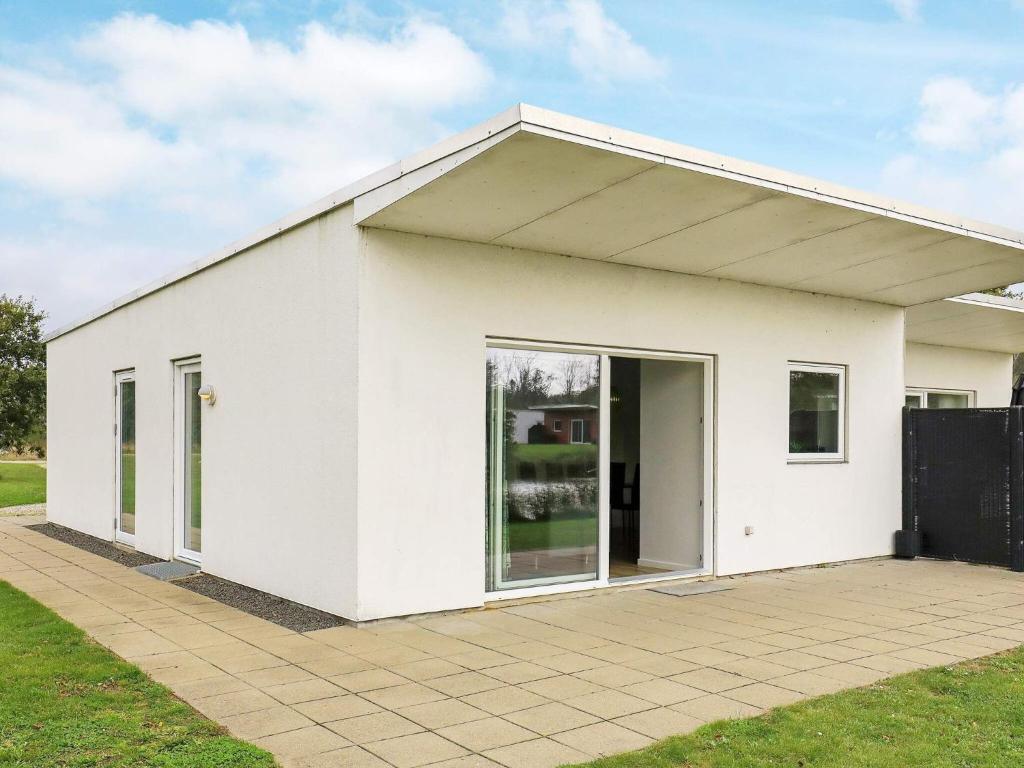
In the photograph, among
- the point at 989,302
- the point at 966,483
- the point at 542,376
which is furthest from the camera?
the point at 989,302

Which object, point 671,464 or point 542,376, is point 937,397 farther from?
point 542,376

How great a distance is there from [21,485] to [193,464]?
1600 centimetres

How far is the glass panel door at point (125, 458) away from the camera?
1023 cm

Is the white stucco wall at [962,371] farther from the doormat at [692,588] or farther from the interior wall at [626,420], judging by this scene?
the doormat at [692,588]

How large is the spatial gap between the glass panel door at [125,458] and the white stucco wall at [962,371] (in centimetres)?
1015

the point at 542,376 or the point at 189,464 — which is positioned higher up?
the point at 542,376

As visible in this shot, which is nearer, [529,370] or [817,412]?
[529,370]

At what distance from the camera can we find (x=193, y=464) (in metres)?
8.73

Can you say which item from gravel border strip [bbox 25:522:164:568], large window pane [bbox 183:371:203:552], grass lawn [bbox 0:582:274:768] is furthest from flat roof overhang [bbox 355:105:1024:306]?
gravel border strip [bbox 25:522:164:568]

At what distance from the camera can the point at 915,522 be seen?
32.0 feet

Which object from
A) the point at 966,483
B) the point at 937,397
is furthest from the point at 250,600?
the point at 937,397

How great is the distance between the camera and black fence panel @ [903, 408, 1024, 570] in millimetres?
9062

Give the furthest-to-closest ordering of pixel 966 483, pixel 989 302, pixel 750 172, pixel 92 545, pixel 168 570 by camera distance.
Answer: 1. pixel 92 545
2. pixel 989 302
3. pixel 966 483
4. pixel 168 570
5. pixel 750 172

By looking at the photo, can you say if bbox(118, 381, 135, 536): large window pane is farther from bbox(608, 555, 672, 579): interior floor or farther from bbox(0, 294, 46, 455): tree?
bbox(0, 294, 46, 455): tree
